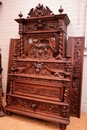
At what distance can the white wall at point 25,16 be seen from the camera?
2625mm

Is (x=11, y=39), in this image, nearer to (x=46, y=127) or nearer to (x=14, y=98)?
(x=14, y=98)

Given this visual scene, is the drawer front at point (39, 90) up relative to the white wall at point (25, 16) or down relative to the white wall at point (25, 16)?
down

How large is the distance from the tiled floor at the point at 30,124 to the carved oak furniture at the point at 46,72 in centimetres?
15

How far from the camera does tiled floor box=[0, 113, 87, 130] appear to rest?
2.08 meters

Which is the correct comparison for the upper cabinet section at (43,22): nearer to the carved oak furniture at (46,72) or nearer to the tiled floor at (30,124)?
the carved oak furniture at (46,72)

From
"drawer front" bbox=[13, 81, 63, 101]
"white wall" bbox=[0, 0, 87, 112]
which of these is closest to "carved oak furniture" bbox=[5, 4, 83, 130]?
"drawer front" bbox=[13, 81, 63, 101]

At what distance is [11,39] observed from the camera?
3137 millimetres

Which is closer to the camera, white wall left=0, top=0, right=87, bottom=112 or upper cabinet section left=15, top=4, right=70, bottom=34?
upper cabinet section left=15, top=4, right=70, bottom=34

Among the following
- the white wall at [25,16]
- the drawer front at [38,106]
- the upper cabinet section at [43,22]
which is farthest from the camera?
the white wall at [25,16]

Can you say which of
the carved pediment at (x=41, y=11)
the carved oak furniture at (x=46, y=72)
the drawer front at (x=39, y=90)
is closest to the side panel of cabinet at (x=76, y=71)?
the carved oak furniture at (x=46, y=72)

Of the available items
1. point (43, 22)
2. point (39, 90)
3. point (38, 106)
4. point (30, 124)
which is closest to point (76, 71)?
point (39, 90)

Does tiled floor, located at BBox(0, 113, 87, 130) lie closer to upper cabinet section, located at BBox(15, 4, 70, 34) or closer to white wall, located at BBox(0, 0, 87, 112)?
white wall, located at BBox(0, 0, 87, 112)

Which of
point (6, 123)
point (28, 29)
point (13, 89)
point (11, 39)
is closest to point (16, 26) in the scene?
point (11, 39)

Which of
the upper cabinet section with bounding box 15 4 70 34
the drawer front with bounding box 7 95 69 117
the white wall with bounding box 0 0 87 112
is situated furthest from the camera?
the white wall with bounding box 0 0 87 112
